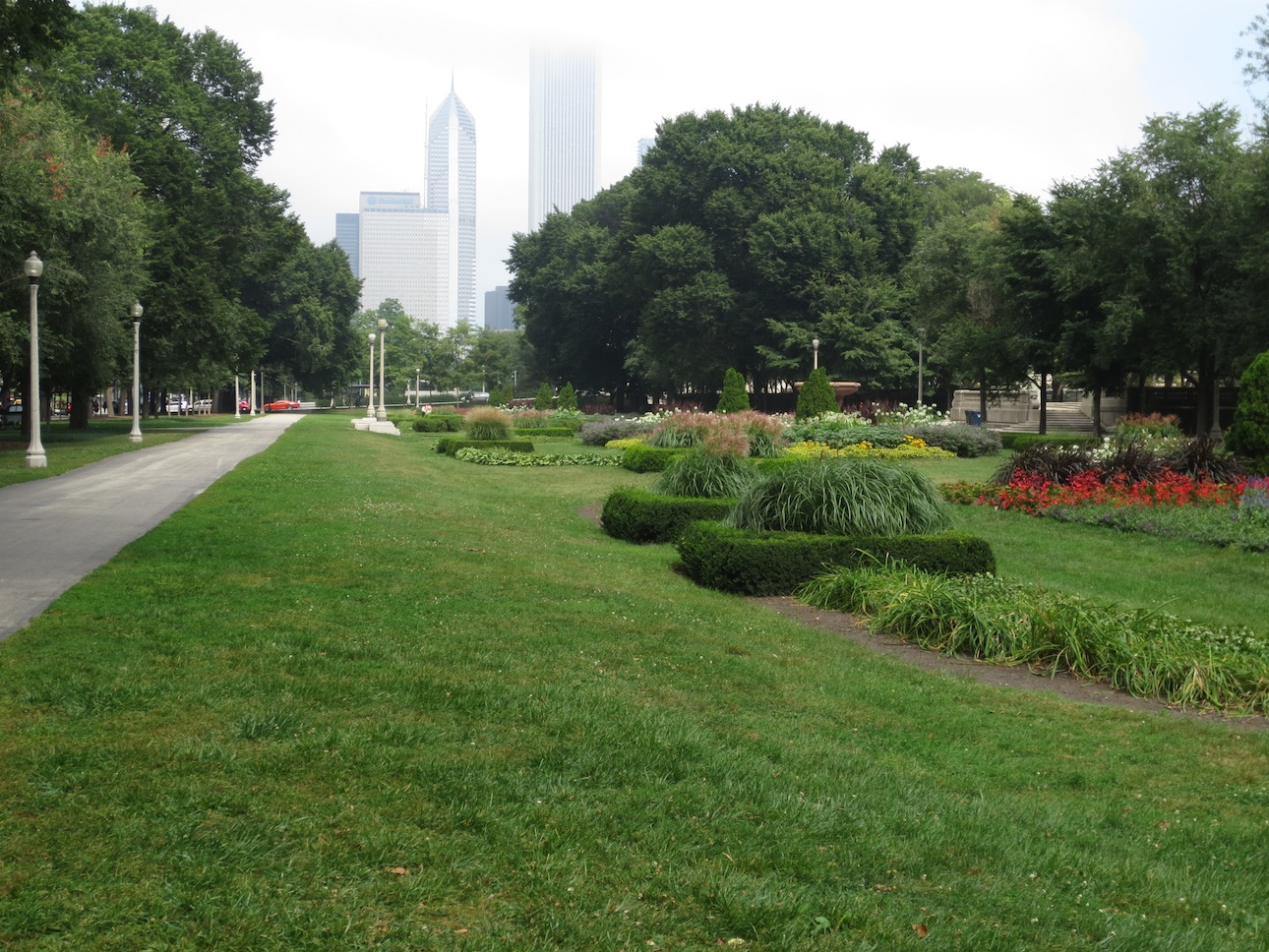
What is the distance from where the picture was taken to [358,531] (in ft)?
37.4

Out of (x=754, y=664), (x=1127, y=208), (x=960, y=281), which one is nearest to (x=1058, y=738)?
(x=754, y=664)

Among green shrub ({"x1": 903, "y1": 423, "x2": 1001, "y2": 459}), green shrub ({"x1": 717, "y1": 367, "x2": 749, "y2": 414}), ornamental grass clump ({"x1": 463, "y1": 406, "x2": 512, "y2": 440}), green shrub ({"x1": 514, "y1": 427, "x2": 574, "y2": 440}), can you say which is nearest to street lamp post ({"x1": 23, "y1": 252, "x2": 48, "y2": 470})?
ornamental grass clump ({"x1": 463, "y1": 406, "x2": 512, "y2": 440})

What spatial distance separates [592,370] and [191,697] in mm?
68209

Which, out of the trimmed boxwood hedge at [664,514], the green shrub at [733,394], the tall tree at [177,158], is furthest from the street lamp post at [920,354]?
the trimmed boxwood hedge at [664,514]

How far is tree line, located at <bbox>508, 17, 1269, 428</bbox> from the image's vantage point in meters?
31.9

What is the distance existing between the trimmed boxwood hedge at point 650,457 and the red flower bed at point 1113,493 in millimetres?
7835

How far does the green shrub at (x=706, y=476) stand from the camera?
14672 millimetres

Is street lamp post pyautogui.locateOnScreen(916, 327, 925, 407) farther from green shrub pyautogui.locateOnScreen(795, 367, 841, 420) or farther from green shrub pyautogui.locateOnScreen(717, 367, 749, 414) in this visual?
green shrub pyautogui.locateOnScreen(717, 367, 749, 414)

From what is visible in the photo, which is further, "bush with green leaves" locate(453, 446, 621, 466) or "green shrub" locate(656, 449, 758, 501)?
"bush with green leaves" locate(453, 446, 621, 466)

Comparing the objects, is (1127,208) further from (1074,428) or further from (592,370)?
(592,370)

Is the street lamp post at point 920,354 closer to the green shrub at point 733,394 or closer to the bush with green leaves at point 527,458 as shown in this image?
the green shrub at point 733,394

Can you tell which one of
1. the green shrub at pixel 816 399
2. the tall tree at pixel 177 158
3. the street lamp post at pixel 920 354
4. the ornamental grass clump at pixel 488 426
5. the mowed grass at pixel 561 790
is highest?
Result: the tall tree at pixel 177 158

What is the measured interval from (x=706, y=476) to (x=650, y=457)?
9163 mm

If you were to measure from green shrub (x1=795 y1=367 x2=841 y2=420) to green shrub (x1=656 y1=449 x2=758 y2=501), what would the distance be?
1977 centimetres
